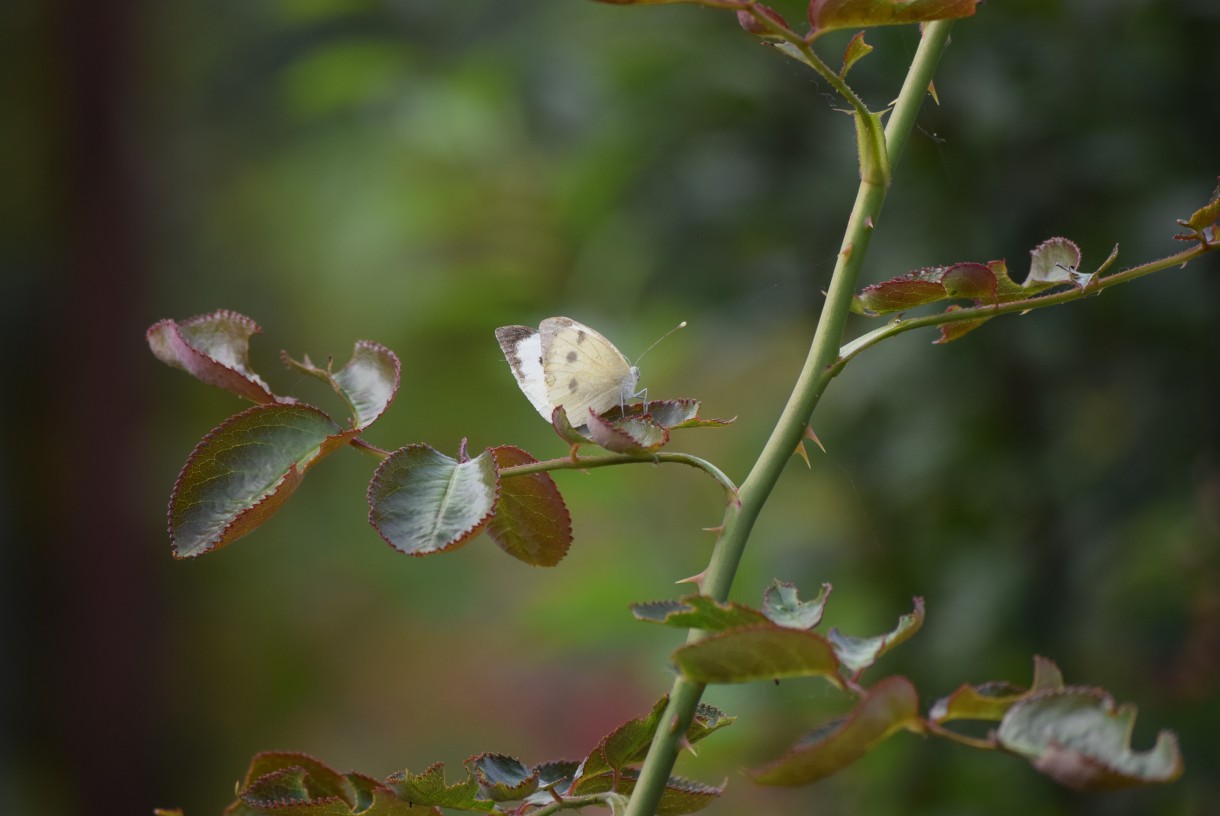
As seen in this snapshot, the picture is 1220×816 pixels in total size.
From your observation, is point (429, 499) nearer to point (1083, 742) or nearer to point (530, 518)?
point (530, 518)

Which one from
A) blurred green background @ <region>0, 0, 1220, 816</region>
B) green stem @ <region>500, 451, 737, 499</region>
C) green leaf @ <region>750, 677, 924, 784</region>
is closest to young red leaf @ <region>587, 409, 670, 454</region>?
green stem @ <region>500, 451, 737, 499</region>

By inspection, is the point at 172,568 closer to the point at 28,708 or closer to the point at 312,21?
the point at 28,708

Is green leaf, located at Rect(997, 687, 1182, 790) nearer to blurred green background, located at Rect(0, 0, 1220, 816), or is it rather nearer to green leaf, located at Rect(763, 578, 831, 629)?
green leaf, located at Rect(763, 578, 831, 629)

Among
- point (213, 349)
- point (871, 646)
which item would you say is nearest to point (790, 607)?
point (871, 646)

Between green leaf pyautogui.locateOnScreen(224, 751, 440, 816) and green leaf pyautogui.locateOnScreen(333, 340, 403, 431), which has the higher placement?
green leaf pyautogui.locateOnScreen(333, 340, 403, 431)

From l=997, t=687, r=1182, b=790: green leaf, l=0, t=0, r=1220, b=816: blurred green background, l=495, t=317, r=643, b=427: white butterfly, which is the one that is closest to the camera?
l=997, t=687, r=1182, b=790: green leaf

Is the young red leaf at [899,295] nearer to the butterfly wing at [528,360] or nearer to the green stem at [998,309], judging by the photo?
the green stem at [998,309]
